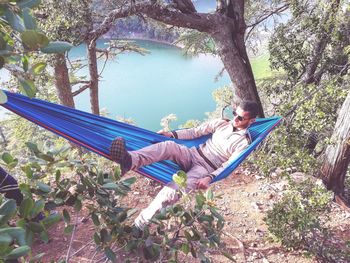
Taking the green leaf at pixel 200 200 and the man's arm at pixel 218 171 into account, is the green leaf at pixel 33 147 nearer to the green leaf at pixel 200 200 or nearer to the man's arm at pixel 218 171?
the green leaf at pixel 200 200

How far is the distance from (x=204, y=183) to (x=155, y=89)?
1598cm

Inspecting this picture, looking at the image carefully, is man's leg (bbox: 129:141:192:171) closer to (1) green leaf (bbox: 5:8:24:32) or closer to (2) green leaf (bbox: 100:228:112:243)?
(2) green leaf (bbox: 100:228:112:243)

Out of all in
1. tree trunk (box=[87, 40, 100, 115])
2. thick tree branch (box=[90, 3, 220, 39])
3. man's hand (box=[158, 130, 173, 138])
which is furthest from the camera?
tree trunk (box=[87, 40, 100, 115])

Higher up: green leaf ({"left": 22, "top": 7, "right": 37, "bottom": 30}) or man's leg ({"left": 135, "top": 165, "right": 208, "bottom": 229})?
green leaf ({"left": 22, "top": 7, "right": 37, "bottom": 30})

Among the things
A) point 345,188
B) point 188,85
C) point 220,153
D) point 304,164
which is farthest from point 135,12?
point 188,85

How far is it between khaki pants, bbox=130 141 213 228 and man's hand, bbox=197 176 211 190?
0.18 ft

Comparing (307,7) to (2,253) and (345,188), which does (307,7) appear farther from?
(2,253)

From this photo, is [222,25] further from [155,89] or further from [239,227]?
[155,89]

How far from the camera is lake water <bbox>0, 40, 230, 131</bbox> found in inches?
623

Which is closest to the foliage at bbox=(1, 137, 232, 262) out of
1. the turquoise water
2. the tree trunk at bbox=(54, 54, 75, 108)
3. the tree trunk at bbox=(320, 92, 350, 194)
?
the tree trunk at bbox=(320, 92, 350, 194)

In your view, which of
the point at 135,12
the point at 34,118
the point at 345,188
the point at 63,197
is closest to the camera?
the point at 63,197

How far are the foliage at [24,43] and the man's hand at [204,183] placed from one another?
50.1 inches

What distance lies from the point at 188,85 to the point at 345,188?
1564cm

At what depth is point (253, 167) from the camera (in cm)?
306
